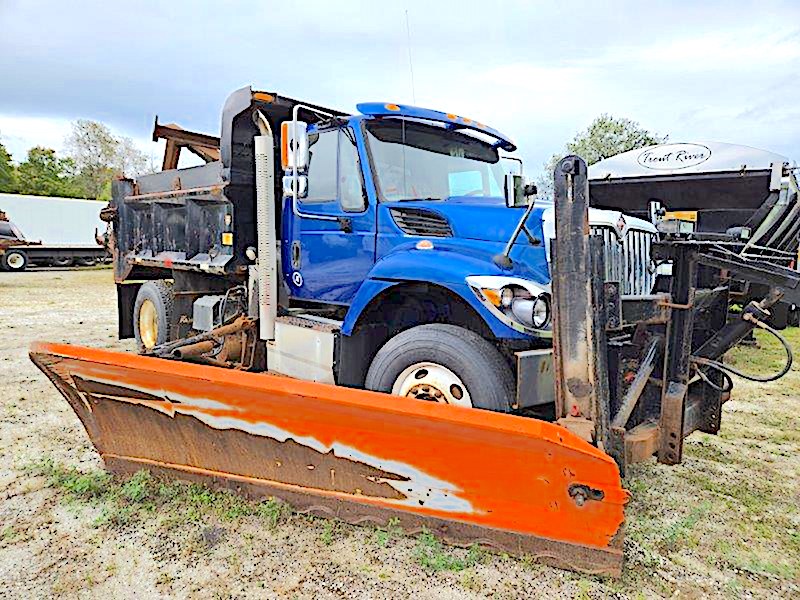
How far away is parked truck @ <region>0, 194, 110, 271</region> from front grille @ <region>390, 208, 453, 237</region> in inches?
883

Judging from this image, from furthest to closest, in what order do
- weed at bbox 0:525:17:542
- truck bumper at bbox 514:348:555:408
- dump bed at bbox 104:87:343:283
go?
1. dump bed at bbox 104:87:343:283
2. truck bumper at bbox 514:348:555:408
3. weed at bbox 0:525:17:542

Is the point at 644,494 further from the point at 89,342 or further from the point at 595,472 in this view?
the point at 89,342

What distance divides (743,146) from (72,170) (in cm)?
4718

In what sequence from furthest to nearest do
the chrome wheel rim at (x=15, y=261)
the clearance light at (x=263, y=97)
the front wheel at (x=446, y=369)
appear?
the chrome wheel rim at (x=15, y=261)
the clearance light at (x=263, y=97)
the front wheel at (x=446, y=369)

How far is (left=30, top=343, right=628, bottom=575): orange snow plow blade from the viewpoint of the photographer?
7.80ft

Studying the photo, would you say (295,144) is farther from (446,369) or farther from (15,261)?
(15,261)

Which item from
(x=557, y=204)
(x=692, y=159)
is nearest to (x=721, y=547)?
(x=557, y=204)

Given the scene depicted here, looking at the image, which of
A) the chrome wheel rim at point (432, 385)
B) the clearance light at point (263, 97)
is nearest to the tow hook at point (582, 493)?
the chrome wheel rim at point (432, 385)

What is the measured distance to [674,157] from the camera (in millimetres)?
7699

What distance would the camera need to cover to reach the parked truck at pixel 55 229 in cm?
2356

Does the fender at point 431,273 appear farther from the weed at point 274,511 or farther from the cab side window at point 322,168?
the weed at point 274,511

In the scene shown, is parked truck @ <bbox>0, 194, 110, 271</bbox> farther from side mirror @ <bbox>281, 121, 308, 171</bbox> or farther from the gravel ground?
the gravel ground

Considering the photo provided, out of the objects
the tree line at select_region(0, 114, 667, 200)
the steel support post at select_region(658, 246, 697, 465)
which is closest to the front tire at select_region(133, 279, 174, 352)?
the steel support post at select_region(658, 246, 697, 465)

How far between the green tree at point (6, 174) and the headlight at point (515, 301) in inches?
1727
